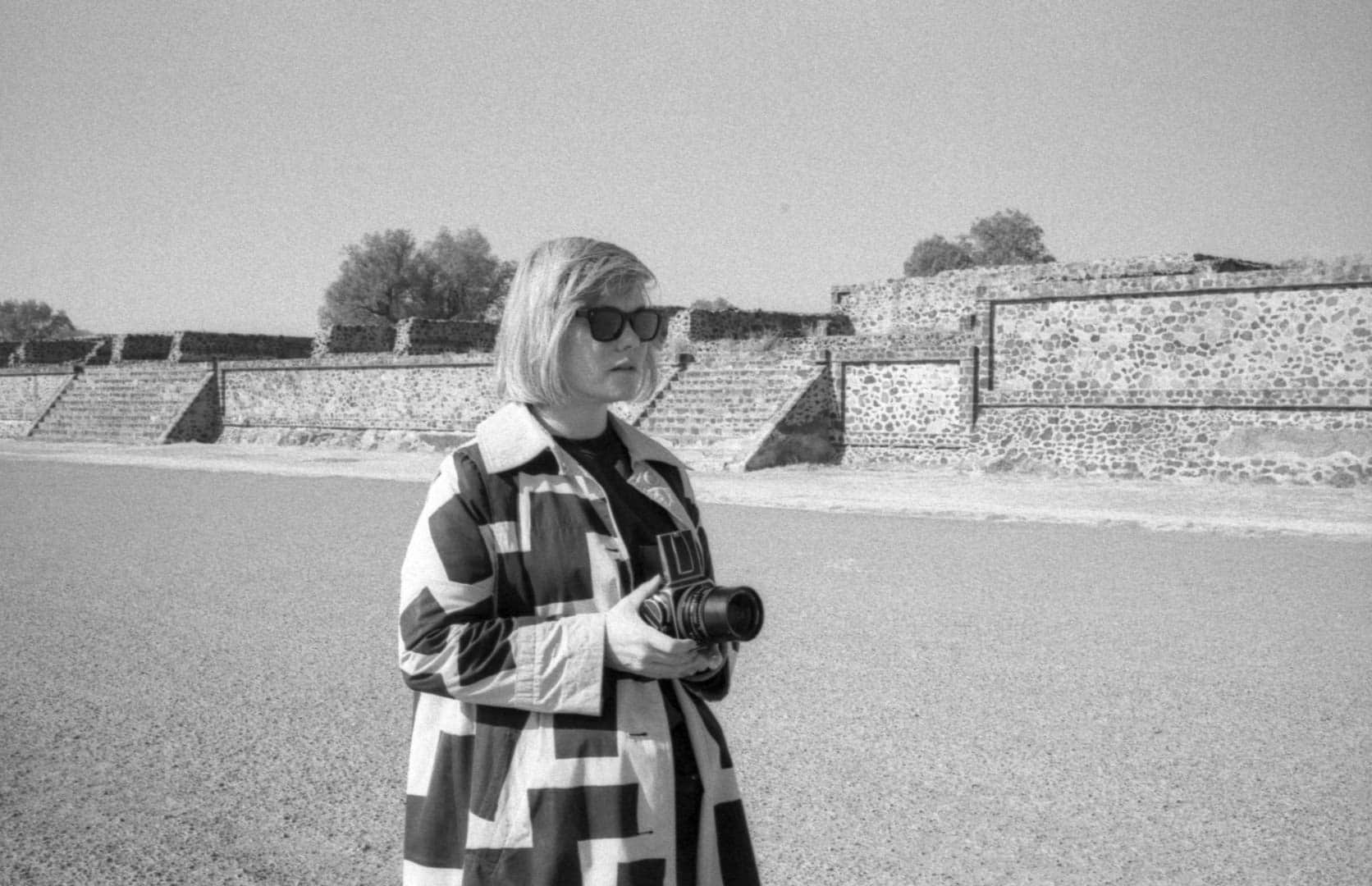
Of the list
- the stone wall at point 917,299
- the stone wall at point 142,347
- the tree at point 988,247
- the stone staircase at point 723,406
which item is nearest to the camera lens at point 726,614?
the stone staircase at point 723,406

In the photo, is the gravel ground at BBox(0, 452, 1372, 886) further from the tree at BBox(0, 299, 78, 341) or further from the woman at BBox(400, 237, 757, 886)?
the tree at BBox(0, 299, 78, 341)

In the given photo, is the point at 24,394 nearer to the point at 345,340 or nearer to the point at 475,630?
the point at 345,340

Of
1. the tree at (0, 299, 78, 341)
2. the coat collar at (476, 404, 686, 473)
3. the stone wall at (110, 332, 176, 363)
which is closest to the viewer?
the coat collar at (476, 404, 686, 473)

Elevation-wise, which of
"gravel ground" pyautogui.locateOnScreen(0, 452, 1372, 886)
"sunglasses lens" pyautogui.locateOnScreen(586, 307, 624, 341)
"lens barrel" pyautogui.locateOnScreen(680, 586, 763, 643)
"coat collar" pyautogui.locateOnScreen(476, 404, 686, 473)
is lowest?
"gravel ground" pyautogui.locateOnScreen(0, 452, 1372, 886)

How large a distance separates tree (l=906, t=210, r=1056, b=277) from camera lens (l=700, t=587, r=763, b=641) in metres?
62.2

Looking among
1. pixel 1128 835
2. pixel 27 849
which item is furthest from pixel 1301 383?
pixel 27 849

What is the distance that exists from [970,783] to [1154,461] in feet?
50.6

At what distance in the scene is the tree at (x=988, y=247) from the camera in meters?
63.0

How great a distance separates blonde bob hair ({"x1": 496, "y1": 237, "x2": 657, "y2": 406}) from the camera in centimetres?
230

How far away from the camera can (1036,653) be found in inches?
269

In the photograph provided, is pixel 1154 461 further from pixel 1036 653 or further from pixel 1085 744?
pixel 1085 744

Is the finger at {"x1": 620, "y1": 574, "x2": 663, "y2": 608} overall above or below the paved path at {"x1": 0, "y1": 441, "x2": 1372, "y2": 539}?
above

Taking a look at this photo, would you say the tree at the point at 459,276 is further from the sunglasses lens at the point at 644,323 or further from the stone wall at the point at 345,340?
the sunglasses lens at the point at 644,323

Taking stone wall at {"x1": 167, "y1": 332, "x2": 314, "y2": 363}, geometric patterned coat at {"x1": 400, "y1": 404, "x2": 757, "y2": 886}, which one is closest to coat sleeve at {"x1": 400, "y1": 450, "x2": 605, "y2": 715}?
geometric patterned coat at {"x1": 400, "y1": 404, "x2": 757, "y2": 886}
